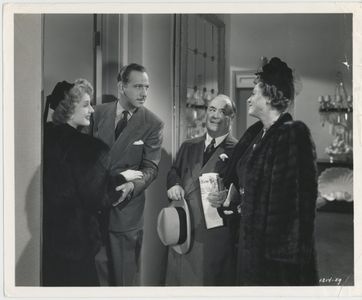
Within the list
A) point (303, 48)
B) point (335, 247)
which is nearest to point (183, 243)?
point (335, 247)

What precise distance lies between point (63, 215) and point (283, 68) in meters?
0.83

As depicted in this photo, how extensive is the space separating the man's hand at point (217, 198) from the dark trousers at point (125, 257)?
269mm

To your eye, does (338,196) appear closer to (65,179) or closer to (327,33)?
(327,33)

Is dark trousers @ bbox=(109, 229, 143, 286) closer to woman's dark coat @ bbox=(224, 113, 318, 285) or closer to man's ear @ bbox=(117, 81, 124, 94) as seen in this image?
woman's dark coat @ bbox=(224, 113, 318, 285)

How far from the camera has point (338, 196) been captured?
4.64ft

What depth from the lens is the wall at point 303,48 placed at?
1.39 metres

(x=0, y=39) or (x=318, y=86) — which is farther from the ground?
(x=0, y=39)

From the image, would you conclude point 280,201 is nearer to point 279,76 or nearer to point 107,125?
point 279,76

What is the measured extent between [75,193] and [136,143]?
25cm

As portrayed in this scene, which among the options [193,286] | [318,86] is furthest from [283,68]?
[193,286]

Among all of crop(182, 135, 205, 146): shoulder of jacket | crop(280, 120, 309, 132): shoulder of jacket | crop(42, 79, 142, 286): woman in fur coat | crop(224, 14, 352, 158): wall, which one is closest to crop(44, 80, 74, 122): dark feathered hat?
crop(42, 79, 142, 286): woman in fur coat

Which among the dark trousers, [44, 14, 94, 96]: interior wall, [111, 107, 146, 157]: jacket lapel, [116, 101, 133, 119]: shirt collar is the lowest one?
the dark trousers

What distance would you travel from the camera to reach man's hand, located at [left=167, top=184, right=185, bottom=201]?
56.6 inches
